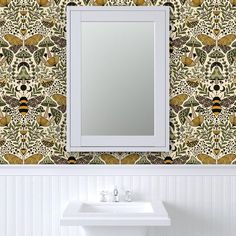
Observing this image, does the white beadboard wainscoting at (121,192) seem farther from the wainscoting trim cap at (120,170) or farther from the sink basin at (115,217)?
the sink basin at (115,217)

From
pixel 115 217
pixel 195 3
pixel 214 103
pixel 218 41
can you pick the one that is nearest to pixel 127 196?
pixel 115 217

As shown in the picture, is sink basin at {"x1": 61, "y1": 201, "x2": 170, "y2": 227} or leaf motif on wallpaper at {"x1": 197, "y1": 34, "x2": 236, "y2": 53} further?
leaf motif on wallpaper at {"x1": 197, "y1": 34, "x2": 236, "y2": 53}

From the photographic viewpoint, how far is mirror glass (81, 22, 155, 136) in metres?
3.01

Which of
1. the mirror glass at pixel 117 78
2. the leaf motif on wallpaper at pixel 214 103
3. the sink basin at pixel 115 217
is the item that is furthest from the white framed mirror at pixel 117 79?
the sink basin at pixel 115 217

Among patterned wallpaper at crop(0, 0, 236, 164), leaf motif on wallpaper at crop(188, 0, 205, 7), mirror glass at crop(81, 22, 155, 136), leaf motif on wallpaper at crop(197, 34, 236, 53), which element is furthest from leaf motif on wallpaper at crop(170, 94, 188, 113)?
leaf motif on wallpaper at crop(188, 0, 205, 7)

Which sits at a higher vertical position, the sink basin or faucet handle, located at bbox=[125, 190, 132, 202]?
faucet handle, located at bbox=[125, 190, 132, 202]

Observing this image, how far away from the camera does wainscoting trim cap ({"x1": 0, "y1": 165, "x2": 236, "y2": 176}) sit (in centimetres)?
303

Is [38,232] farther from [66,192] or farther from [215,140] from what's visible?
[215,140]

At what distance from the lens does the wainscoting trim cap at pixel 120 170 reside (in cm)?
303

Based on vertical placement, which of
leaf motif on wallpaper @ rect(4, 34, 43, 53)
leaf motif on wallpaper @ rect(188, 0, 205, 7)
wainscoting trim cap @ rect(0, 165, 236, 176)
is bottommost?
wainscoting trim cap @ rect(0, 165, 236, 176)

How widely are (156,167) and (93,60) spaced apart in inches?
29.5

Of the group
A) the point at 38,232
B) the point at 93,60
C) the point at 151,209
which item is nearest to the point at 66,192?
the point at 38,232

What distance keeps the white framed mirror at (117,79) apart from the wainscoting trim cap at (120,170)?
12 cm

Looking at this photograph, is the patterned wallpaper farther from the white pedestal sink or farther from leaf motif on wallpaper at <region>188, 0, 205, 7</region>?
the white pedestal sink
